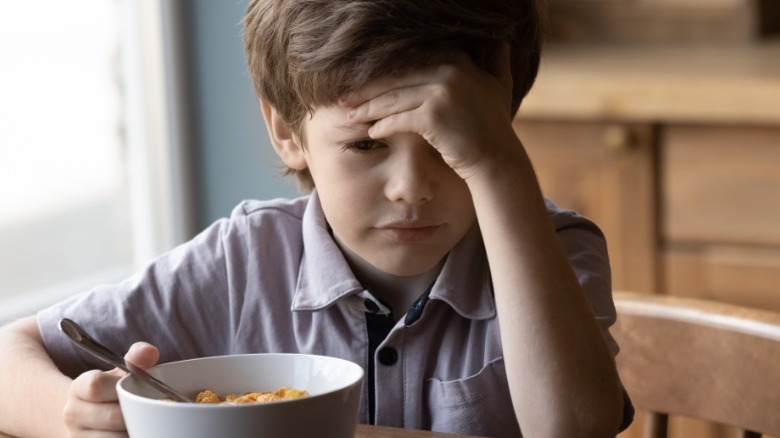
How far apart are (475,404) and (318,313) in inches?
6.6

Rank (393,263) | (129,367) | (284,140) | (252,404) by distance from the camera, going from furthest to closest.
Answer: (284,140) → (393,263) → (129,367) → (252,404)

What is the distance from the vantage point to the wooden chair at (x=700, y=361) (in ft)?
3.28

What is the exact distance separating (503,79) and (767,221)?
3.68 feet

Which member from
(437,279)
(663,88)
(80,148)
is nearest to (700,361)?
(437,279)

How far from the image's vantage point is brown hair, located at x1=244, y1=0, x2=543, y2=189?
886 mm

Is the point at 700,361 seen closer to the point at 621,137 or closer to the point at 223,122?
the point at 621,137

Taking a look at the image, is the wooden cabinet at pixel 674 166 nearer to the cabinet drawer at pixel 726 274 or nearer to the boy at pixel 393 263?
the cabinet drawer at pixel 726 274

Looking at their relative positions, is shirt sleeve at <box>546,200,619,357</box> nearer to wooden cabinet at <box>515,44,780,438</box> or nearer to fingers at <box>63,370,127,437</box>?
fingers at <box>63,370,127,437</box>

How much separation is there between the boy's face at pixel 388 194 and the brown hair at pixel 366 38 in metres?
0.04

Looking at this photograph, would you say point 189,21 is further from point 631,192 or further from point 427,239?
point 427,239

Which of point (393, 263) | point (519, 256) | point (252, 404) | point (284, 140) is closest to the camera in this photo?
point (252, 404)

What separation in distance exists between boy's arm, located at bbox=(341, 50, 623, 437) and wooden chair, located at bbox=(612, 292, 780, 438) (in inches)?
7.3

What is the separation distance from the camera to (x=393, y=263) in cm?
98

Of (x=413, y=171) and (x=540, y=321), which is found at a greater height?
(x=413, y=171)
